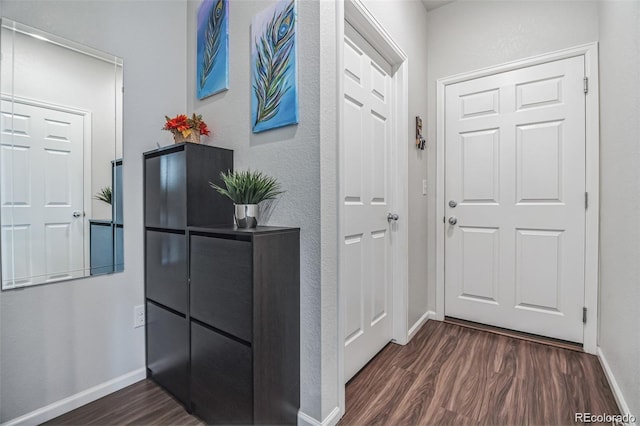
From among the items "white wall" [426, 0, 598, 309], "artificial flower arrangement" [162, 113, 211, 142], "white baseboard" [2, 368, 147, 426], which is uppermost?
"white wall" [426, 0, 598, 309]

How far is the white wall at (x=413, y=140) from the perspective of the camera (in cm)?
210

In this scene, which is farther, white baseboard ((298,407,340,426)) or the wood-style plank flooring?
the wood-style plank flooring

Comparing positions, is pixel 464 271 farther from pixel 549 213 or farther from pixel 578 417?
pixel 578 417

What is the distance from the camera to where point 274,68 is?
1.37 m

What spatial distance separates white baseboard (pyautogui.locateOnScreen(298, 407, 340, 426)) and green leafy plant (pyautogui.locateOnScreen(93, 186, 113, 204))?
1.44 metres

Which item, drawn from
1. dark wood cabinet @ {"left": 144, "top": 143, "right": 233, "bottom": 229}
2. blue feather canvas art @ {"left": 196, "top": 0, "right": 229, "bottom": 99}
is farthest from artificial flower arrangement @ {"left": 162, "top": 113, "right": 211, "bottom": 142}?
blue feather canvas art @ {"left": 196, "top": 0, "right": 229, "bottom": 99}

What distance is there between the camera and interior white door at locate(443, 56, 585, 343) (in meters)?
2.01

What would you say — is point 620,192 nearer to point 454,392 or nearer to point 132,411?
point 454,392

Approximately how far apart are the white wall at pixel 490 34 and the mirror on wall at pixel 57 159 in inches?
90.7

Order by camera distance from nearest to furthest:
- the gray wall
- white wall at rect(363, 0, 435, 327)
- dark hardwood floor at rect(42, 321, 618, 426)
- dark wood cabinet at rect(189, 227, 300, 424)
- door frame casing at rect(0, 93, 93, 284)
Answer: dark wood cabinet at rect(189, 227, 300, 424) < the gray wall < dark hardwood floor at rect(42, 321, 618, 426) < door frame casing at rect(0, 93, 93, 284) < white wall at rect(363, 0, 435, 327)

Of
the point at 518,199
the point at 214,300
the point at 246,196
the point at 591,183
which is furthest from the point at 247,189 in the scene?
the point at 591,183

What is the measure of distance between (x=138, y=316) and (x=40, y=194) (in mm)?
798

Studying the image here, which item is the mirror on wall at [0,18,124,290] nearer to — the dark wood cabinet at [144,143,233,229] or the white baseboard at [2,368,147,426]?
the dark wood cabinet at [144,143,233,229]

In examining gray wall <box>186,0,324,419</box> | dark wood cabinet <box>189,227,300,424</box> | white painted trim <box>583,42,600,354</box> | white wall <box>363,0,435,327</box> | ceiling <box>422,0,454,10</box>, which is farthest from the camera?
ceiling <box>422,0,454,10</box>
